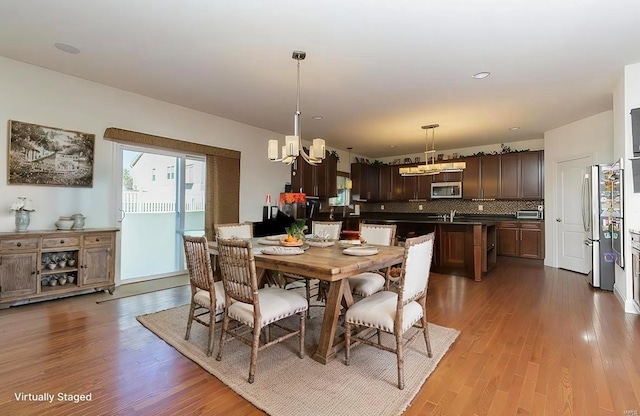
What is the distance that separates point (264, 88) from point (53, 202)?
2864mm

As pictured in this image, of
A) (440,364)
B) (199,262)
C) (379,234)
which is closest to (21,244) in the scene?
(199,262)

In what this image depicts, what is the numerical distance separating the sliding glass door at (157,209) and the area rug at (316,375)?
87.2 inches

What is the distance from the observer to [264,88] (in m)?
3.92

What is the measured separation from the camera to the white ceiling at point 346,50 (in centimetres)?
238

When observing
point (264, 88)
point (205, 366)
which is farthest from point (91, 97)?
point (205, 366)

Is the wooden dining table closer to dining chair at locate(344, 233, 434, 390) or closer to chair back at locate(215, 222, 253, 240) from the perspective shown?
dining chair at locate(344, 233, 434, 390)

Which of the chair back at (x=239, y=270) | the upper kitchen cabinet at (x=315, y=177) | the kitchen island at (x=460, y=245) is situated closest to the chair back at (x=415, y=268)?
the chair back at (x=239, y=270)

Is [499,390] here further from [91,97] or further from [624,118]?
[91,97]

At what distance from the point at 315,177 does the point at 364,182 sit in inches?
86.2

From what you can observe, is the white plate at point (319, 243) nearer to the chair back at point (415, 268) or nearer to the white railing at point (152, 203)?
the chair back at point (415, 268)

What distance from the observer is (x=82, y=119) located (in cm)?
384

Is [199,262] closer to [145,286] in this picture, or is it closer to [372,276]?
[372,276]

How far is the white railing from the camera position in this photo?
14.4ft

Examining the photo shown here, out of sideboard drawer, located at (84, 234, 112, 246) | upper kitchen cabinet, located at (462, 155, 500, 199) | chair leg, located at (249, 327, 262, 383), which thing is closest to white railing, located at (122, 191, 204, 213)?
sideboard drawer, located at (84, 234, 112, 246)
